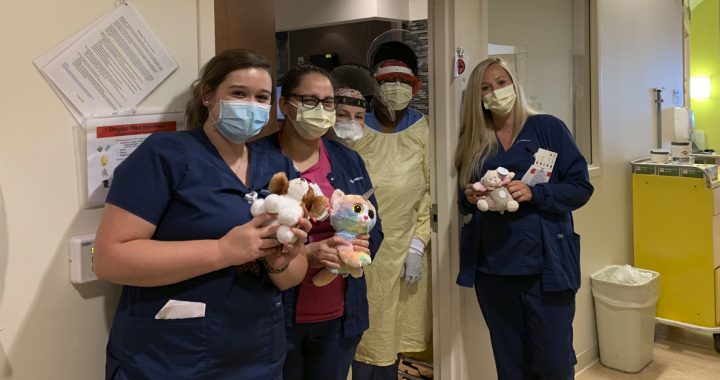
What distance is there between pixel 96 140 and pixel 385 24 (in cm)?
329

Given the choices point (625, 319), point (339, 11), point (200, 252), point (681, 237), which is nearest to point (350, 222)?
point (200, 252)

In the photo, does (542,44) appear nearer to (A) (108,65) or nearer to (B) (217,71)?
(B) (217,71)

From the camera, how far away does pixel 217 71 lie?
137 centimetres

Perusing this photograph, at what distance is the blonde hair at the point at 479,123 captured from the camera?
7.50 ft

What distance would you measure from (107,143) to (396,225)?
4.31 feet

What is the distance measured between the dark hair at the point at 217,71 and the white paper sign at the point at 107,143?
0.43 ft

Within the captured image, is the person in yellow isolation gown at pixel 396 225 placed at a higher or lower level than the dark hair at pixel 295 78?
lower

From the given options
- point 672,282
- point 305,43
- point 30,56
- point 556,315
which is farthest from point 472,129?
point 305,43

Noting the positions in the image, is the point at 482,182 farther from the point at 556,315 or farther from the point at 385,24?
the point at 385,24

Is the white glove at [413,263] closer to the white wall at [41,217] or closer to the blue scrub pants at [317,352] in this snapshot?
the blue scrub pants at [317,352]

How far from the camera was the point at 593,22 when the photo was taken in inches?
126

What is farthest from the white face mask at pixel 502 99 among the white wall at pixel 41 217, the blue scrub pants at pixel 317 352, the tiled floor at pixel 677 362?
the tiled floor at pixel 677 362

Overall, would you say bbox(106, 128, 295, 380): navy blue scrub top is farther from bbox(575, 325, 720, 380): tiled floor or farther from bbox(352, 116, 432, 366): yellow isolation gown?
bbox(575, 325, 720, 380): tiled floor

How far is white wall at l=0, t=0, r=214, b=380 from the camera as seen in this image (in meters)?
1.23
